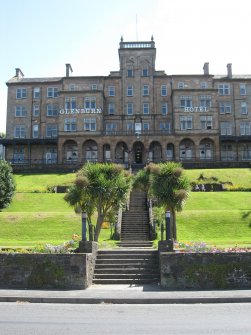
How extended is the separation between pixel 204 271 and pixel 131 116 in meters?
59.9

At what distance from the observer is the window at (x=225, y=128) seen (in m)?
76.0

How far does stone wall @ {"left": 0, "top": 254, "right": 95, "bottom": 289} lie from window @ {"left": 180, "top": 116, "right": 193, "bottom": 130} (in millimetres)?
55865

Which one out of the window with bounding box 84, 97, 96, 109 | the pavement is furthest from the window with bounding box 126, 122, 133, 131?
the pavement

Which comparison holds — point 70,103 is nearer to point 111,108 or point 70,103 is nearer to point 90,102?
point 90,102

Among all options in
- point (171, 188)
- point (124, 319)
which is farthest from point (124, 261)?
point (171, 188)

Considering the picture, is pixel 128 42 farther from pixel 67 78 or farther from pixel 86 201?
pixel 86 201

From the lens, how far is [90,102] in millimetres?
73188

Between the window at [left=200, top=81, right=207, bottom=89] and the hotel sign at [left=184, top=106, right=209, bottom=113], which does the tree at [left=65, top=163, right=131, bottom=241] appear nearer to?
the hotel sign at [left=184, top=106, right=209, bottom=113]

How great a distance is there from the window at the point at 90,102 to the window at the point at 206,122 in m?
17.8

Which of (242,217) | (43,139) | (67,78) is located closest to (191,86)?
(67,78)

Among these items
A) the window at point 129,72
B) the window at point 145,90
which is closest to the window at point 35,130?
the window at point 129,72

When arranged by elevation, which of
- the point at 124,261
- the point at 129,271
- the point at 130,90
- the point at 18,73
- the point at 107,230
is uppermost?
the point at 18,73

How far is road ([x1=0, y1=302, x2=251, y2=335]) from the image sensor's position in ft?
33.0

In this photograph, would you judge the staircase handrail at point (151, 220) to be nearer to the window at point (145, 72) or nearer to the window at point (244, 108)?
Answer: the window at point (145, 72)
